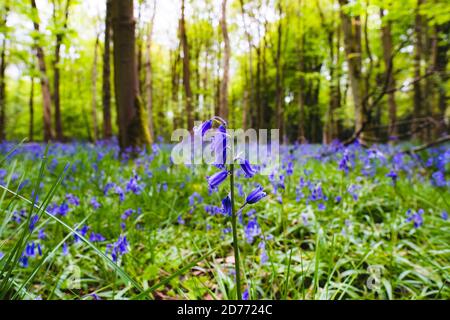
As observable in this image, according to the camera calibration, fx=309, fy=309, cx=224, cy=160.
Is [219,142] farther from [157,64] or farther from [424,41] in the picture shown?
[157,64]

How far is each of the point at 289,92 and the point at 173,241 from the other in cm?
2803

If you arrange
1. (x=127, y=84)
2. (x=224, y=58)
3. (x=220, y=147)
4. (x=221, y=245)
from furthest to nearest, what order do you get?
1. (x=224, y=58)
2. (x=127, y=84)
3. (x=221, y=245)
4. (x=220, y=147)

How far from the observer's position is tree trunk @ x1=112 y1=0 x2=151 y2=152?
17.8 ft

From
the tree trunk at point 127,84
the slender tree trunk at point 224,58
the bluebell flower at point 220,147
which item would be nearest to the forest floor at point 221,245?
the bluebell flower at point 220,147

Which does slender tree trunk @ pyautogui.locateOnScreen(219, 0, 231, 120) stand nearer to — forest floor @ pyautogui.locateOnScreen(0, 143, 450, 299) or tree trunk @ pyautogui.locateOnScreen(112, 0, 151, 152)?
tree trunk @ pyautogui.locateOnScreen(112, 0, 151, 152)

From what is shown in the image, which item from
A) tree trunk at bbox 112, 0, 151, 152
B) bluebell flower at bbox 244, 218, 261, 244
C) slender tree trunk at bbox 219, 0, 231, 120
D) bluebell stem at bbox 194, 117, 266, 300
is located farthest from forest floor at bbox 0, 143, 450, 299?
slender tree trunk at bbox 219, 0, 231, 120

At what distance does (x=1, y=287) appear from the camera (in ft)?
2.79

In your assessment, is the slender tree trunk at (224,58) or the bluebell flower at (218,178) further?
the slender tree trunk at (224,58)

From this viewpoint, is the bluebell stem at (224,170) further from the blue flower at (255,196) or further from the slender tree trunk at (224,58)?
the slender tree trunk at (224,58)

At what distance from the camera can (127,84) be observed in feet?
18.5

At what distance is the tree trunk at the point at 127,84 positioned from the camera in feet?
17.8

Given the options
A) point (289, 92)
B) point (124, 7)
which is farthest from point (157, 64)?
point (124, 7)

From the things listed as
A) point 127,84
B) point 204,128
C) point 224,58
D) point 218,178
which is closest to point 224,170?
point 218,178

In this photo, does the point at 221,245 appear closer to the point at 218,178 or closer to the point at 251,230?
the point at 251,230
